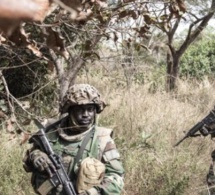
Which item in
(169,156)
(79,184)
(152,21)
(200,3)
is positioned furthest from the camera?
→ (200,3)

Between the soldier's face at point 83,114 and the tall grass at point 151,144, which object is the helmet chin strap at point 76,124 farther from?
the tall grass at point 151,144

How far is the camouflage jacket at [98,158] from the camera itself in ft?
10.1

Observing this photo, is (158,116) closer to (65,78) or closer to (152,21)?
(65,78)

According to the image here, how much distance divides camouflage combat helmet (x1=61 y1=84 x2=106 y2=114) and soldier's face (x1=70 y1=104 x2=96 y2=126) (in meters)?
0.04

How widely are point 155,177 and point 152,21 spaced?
342 cm

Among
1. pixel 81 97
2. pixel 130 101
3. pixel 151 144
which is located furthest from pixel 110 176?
pixel 130 101

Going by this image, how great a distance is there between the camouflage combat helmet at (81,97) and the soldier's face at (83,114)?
0.14ft

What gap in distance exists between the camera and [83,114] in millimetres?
3195

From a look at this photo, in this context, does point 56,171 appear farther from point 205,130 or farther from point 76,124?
point 205,130

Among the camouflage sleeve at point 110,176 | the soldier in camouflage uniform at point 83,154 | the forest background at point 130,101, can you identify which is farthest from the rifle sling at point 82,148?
the forest background at point 130,101

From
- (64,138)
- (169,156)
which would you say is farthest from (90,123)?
(169,156)

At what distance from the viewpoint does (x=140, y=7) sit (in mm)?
2260

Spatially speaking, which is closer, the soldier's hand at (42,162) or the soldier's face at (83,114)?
the soldier's hand at (42,162)

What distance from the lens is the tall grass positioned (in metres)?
5.14
